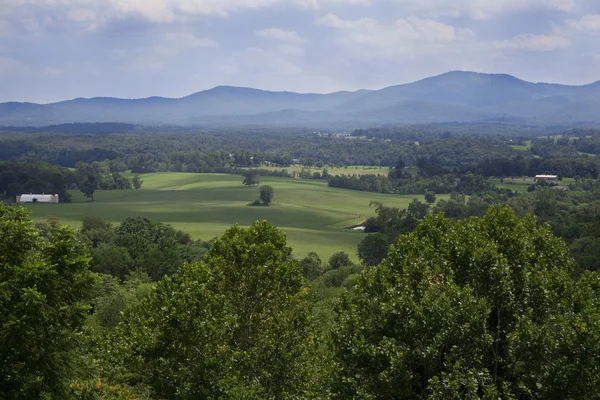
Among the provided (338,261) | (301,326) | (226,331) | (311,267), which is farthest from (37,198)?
(301,326)

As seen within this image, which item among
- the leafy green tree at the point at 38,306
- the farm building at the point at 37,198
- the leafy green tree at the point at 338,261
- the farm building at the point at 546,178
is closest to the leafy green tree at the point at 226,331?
the leafy green tree at the point at 38,306

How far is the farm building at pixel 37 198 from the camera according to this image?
477ft

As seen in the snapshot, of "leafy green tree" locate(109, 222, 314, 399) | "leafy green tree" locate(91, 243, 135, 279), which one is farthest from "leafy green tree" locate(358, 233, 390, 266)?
"leafy green tree" locate(109, 222, 314, 399)

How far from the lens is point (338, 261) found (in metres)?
89.3

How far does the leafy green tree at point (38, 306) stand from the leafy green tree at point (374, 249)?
236 feet

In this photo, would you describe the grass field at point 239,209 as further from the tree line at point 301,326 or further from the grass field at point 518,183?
the tree line at point 301,326

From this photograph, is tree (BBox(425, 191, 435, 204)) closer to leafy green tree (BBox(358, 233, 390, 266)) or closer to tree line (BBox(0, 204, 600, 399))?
leafy green tree (BBox(358, 233, 390, 266))

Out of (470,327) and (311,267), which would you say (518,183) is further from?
(470,327)

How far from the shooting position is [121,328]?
22.5 m

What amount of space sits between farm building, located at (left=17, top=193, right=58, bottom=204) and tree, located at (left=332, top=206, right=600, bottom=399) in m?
139

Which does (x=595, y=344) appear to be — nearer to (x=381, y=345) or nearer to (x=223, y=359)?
(x=381, y=345)

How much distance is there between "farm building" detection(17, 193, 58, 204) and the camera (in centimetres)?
14525

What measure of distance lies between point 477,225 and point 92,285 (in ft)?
50.3

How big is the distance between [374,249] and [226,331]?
69.3m
